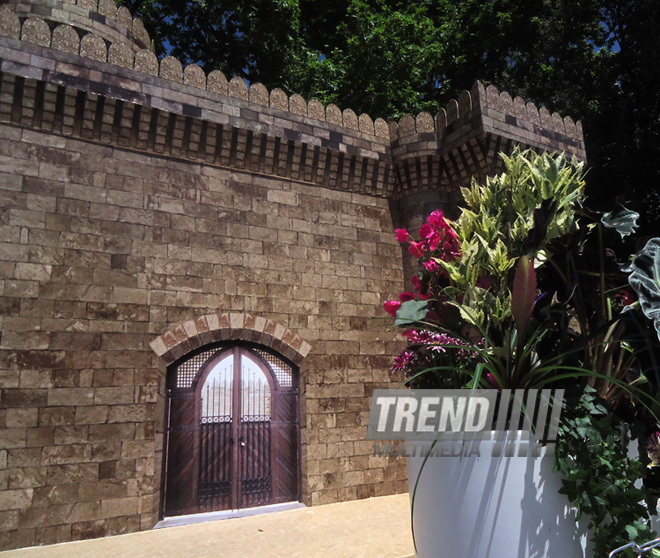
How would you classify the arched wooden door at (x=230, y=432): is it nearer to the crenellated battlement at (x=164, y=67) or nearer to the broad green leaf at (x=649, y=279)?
the crenellated battlement at (x=164, y=67)

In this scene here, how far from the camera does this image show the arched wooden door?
689 cm

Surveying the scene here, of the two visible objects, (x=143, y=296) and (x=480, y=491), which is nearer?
(x=480, y=491)

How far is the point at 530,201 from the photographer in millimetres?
2264

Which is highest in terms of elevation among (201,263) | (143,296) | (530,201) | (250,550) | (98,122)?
(98,122)

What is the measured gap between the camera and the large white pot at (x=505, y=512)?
5.84 ft

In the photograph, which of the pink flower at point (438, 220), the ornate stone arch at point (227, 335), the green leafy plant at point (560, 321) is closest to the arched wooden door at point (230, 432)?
the ornate stone arch at point (227, 335)

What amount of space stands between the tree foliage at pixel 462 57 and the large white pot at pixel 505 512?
1405cm

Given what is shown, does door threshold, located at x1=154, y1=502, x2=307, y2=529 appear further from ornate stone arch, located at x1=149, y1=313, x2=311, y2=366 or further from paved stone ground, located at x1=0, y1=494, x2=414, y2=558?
ornate stone arch, located at x1=149, y1=313, x2=311, y2=366

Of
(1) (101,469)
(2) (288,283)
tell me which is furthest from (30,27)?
(1) (101,469)

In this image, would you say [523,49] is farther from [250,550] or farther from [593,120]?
[250,550]

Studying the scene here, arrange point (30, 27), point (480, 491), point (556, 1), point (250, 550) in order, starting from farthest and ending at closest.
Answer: point (556, 1)
point (30, 27)
point (250, 550)
point (480, 491)

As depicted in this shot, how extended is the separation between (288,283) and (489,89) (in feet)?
16.0

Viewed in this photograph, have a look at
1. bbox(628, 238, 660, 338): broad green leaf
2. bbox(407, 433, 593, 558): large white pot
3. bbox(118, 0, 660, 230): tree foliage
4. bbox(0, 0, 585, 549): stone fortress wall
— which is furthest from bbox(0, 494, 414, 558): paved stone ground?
bbox(118, 0, 660, 230): tree foliage

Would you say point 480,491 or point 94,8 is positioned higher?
point 94,8
